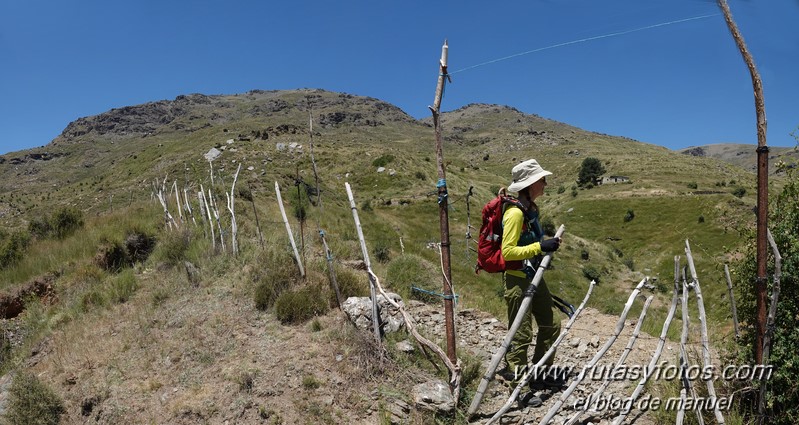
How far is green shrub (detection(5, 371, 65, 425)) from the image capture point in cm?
427

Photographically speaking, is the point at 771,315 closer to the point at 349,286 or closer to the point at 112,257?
the point at 349,286

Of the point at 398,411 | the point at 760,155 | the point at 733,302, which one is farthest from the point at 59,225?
the point at 760,155

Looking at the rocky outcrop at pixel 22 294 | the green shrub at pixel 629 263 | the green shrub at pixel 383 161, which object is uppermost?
the green shrub at pixel 383 161

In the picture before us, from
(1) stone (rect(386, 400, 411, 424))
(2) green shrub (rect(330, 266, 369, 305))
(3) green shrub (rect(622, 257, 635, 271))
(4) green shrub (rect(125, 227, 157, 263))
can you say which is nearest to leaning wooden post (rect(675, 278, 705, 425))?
(1) stone (rect(386, 400, 411, 424))

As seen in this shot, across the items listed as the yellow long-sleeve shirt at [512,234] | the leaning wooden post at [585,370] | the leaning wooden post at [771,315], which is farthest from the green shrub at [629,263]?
the yellow long-sleeve shirt at [512,234]

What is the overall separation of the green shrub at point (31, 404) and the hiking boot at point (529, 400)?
4811mm

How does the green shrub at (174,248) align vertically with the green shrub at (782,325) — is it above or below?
above

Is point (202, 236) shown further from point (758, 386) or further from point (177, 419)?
point (758, 386)

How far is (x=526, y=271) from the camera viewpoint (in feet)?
12.2

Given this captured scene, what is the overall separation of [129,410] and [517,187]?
4533mm

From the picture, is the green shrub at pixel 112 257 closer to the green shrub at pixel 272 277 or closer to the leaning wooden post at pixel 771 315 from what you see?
the green shrub at pixel 272 277

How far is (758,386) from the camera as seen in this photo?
303 cm

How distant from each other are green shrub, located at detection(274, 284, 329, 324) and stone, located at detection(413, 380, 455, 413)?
2199 millimetres

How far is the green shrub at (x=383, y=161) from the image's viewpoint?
39691 mm
